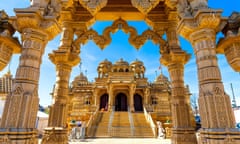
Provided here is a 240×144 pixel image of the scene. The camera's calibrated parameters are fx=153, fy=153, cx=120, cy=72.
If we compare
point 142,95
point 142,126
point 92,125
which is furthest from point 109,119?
point 142,95

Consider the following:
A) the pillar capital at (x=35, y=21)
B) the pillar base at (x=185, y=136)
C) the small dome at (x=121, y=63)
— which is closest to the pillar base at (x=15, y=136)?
the pillar capital at (x=35, y=21)

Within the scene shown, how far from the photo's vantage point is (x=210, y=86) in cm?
348

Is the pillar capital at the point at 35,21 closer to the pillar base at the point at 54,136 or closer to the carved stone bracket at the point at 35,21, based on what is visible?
the carved stone bracket at the point at 35,21

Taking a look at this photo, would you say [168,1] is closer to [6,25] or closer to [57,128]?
[6,25]

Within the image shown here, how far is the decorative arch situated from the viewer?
22.1 feet

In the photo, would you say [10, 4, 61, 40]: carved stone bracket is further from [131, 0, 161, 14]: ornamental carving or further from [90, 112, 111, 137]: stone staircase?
[90, 112, 111, 137]: stone staircase

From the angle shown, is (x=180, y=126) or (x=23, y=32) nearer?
(x=23, y=32)

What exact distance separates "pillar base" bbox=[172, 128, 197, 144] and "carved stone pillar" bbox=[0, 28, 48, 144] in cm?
465

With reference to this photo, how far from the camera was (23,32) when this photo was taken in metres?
4.00

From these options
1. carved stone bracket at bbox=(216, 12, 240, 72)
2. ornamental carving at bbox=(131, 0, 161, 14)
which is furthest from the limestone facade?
carved stone bracket at bbox=(216, 12, 240, 72)

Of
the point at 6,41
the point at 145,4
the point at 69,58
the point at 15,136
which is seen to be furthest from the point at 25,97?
the point at 145,4

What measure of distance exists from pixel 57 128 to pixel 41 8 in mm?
4363

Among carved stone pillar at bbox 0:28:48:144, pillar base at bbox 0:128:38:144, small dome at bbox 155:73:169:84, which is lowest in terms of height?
pillar base at bbox 0:128:38:144

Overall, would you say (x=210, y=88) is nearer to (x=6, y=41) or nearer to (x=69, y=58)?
(x=6, y=41)
